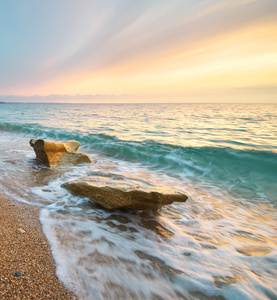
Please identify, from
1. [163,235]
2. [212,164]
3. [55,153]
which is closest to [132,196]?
[163,235]

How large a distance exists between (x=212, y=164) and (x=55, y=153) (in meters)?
5.27

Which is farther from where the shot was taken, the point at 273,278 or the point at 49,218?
the point at 49,218

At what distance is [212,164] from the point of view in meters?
6.61

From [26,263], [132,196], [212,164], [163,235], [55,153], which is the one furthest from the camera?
[212,164]

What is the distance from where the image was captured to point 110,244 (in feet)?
7.66

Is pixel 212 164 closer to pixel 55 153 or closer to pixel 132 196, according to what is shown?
pixel 132 196

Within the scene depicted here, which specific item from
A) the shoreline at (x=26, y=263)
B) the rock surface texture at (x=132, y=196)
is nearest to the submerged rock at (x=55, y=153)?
the rock surface texture at (x=132, y=196)

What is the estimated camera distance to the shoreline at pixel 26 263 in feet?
4.69

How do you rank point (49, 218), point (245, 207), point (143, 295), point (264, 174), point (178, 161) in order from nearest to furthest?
point (143, 295)
point (49, 218)
point (245, 207)
point (264, 174)
point (178, 161)

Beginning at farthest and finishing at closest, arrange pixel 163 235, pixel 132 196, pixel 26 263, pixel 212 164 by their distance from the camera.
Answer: pixel 212 164 < pixel 132 196 < pixel 163 235 < pixel 26 263

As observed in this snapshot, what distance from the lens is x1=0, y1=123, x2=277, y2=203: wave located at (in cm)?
502

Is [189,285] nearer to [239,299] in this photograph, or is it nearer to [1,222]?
[239,299]

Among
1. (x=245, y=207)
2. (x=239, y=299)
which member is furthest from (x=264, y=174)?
(x=239, y=299)

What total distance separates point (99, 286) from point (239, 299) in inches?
53.1
